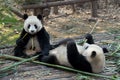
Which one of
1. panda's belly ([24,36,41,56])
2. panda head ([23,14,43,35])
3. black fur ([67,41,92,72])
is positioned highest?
panda head ([23,14,43,35])

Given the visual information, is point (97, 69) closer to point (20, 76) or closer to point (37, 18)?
point (20, 76)

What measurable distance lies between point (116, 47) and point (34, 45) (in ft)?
3.96

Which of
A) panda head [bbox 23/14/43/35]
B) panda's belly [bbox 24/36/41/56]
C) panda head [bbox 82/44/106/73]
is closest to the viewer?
panda head [bbox 82/44/106/73]

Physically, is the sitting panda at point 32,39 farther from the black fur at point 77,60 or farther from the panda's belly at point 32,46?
the black fur at point 77,60

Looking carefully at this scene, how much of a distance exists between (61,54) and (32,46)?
689mm

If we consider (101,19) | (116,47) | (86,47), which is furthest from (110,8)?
(86,47)

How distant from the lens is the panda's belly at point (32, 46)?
4465 mm

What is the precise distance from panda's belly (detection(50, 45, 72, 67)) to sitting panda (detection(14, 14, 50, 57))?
14 centimetres

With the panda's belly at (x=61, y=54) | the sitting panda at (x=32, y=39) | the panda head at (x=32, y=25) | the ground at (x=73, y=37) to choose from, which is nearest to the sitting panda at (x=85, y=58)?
the panda's belly at (x=61, y=54)

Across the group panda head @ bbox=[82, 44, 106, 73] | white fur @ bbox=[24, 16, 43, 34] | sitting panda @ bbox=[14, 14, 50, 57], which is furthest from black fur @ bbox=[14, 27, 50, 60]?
panda head @ bbox=[82, 44, 106, 73]

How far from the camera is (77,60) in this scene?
3.64 meters

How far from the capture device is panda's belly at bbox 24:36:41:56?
4465mm

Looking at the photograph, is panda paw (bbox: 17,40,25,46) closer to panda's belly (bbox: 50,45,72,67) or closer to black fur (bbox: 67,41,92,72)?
panda's belly (bbox: 50,45,72,67)

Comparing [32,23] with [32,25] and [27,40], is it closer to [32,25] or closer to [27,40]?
[32,25]
